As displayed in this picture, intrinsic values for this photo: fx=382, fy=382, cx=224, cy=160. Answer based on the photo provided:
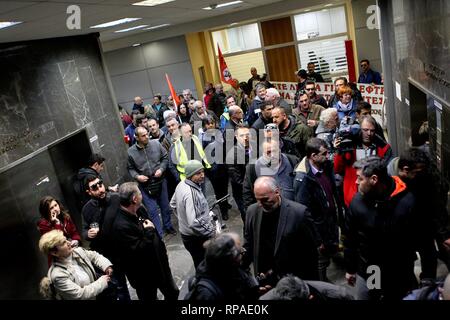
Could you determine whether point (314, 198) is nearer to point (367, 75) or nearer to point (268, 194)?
point (268, 194)

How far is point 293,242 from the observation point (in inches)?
121

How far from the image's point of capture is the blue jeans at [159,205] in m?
5.91

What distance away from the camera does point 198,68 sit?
555 inches

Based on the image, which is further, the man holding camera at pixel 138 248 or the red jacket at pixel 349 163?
the red jacket at pixel 349 163

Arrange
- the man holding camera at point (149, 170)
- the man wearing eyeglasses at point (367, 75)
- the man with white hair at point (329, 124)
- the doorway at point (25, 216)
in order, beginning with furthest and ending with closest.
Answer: the man wearing eyeglasses at point (367, 75) → the man holding camera at point (149, 170) → the man with white hair at point (329, 124) → the doorway at point (25, 216)

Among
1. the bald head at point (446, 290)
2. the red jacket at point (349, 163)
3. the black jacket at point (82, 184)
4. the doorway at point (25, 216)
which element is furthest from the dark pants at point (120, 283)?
the bald head at point (446, 290)

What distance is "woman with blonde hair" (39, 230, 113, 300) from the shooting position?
3154 millimetres

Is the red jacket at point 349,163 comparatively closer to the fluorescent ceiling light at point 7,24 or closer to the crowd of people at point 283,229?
the crowd of people at point 283,229

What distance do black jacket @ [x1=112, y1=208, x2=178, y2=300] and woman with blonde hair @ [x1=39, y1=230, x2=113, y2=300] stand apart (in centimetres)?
32

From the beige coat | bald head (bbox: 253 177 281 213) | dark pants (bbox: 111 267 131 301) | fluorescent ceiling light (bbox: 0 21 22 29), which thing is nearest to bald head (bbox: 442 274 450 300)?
bald head (bbox: 253 177 281 213)

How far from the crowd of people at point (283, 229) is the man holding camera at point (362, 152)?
0.04 ft

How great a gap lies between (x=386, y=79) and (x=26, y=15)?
17.4 ft

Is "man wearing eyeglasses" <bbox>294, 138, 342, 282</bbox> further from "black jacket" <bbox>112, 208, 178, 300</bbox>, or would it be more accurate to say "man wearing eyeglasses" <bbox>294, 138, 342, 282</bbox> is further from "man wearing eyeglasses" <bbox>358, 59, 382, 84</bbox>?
"man wearing eyeglasses" <bbox>358, 59, 382, 84</bbox>

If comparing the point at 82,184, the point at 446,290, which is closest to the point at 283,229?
the point at 446,290
